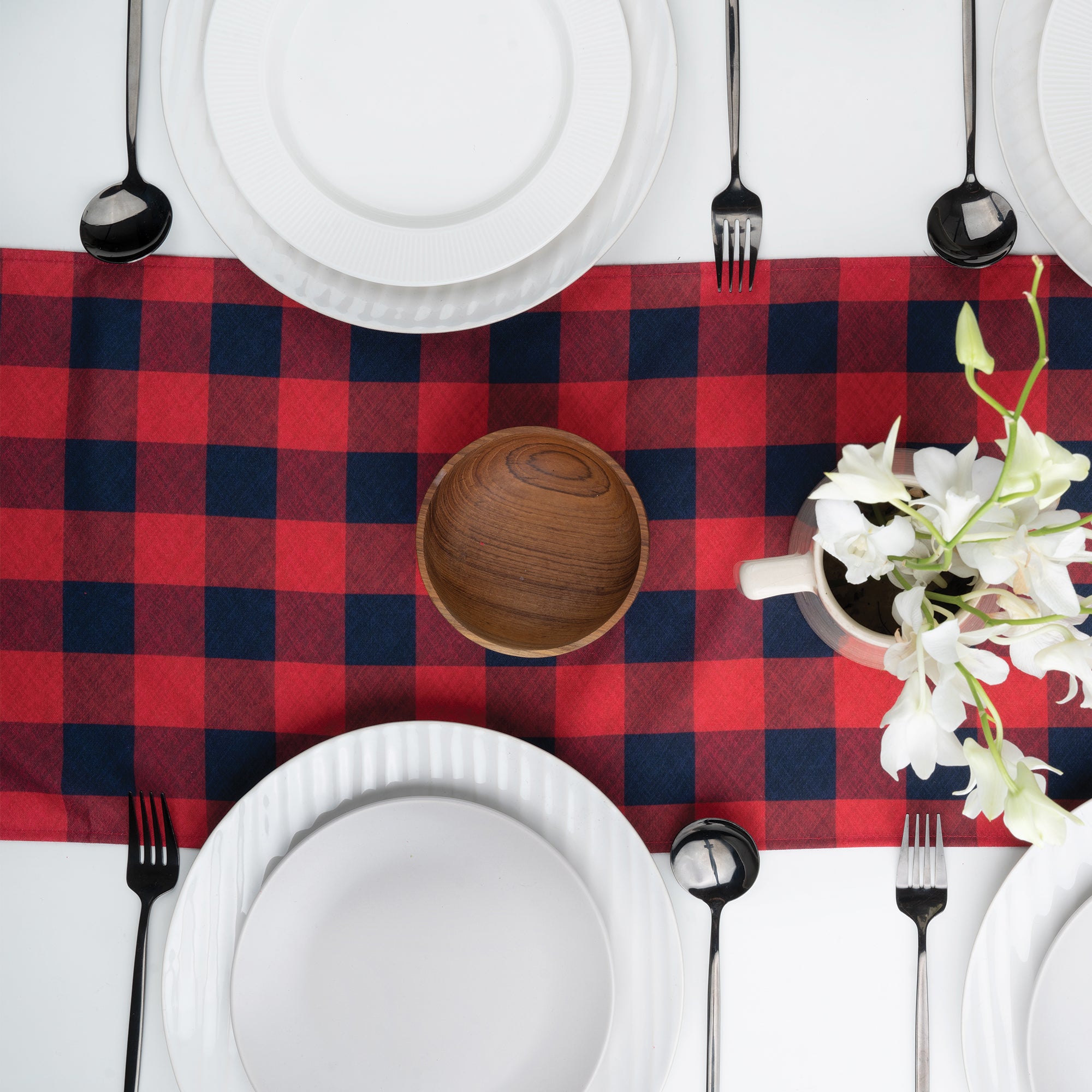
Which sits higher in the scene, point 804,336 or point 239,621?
point 804,336

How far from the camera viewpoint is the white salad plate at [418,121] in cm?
66

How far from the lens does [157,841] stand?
0.74 metres

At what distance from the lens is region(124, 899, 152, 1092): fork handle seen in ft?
2.39

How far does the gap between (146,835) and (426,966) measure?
27 centimetres

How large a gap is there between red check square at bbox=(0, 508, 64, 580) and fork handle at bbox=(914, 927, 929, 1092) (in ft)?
2.64

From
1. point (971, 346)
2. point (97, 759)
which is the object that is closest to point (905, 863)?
point (971, 346)

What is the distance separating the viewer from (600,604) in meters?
0.71

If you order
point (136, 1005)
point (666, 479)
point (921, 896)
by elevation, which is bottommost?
point (136, 1005)

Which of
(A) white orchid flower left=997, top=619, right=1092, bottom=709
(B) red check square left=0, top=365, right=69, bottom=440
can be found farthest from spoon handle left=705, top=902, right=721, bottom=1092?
(B) red check square left=0, top=365, right=69, bottom=440

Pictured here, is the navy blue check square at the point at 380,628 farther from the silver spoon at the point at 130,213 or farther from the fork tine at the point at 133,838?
the silver spoon at the point at 130,213

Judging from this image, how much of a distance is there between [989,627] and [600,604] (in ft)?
1.03

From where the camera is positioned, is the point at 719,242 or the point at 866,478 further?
the point at 719,242

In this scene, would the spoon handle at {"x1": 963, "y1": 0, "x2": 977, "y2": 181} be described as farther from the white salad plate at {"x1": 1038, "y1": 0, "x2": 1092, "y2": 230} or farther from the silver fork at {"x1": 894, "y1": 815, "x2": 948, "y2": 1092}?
the silver fork at {"x1": 894, "y1": 815, "x2": 948, "y2": 1092}

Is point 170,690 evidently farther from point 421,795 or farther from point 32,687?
point 421,795
